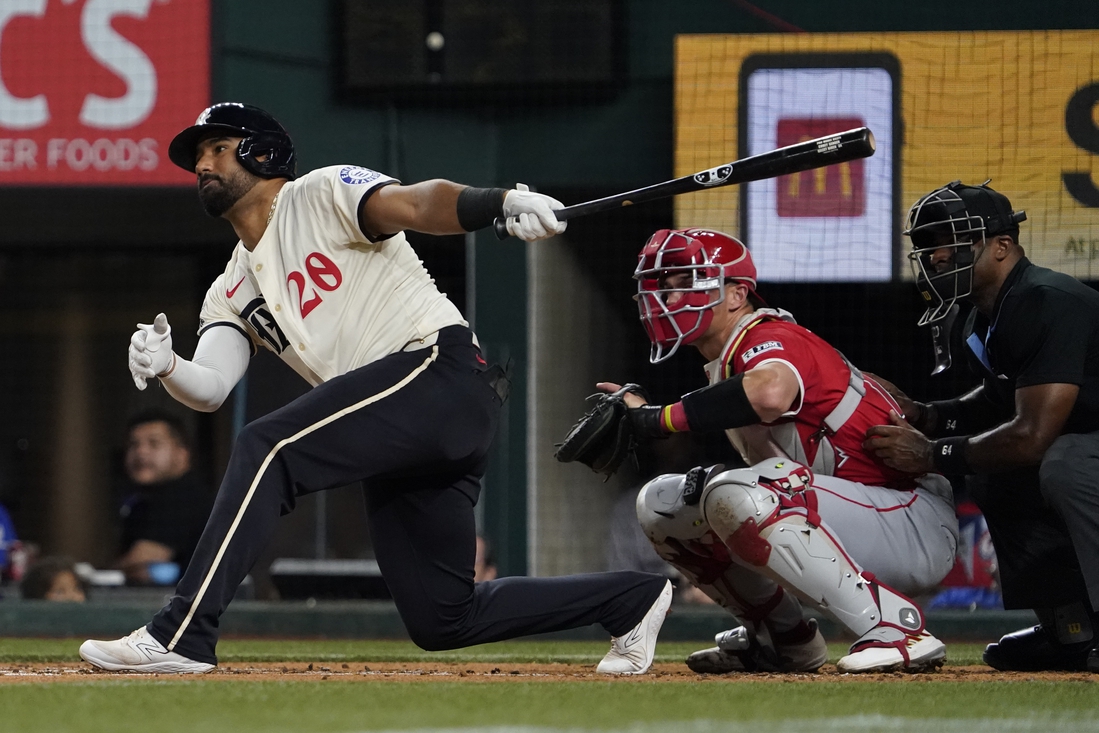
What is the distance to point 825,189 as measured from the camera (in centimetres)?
798

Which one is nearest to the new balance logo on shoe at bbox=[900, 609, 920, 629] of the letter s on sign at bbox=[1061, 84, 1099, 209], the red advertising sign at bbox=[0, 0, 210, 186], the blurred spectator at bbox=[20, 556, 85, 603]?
the letter s on sign at bbox=[1061, 84, 1099, 209]

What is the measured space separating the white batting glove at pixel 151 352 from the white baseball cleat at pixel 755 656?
179 cm

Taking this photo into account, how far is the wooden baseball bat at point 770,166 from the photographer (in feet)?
13.4

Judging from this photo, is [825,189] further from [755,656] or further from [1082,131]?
[755,656]

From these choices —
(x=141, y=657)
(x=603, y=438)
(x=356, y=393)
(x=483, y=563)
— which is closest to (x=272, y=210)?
(x=356, y=393)

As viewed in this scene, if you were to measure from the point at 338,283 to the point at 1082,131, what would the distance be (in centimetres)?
497

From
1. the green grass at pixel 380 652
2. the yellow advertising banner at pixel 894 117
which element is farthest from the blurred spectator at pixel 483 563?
the yellow advertising banner at pixel 894 117

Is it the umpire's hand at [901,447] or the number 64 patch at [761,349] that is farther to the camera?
the umpire's hand at [901,447]

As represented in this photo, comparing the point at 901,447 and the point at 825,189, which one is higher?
the point at 825,189

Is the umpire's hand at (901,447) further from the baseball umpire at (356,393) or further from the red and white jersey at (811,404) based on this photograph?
the baseball umpire at (356,393)

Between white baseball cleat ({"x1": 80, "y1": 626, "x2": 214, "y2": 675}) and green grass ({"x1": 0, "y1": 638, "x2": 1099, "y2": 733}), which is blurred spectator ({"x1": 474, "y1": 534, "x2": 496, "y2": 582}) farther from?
white baseball cleat ({"x1": 80, "y1": 626, "x2": 214, "y2": 675})

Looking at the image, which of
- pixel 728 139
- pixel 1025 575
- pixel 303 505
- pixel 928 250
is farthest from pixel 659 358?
pixel 303 505

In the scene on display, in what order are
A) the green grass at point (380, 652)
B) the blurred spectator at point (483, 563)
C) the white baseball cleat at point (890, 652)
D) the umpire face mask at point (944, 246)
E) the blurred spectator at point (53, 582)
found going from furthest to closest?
the blurred spectator at point (483, 563) < the blurred spectator at point (53, 582) < the green grass at point (380, 652) < the umpire face mask at point (944, 246) < the white baseball cleat at point (890, 652)

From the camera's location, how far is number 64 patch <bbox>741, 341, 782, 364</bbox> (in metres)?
4.34
